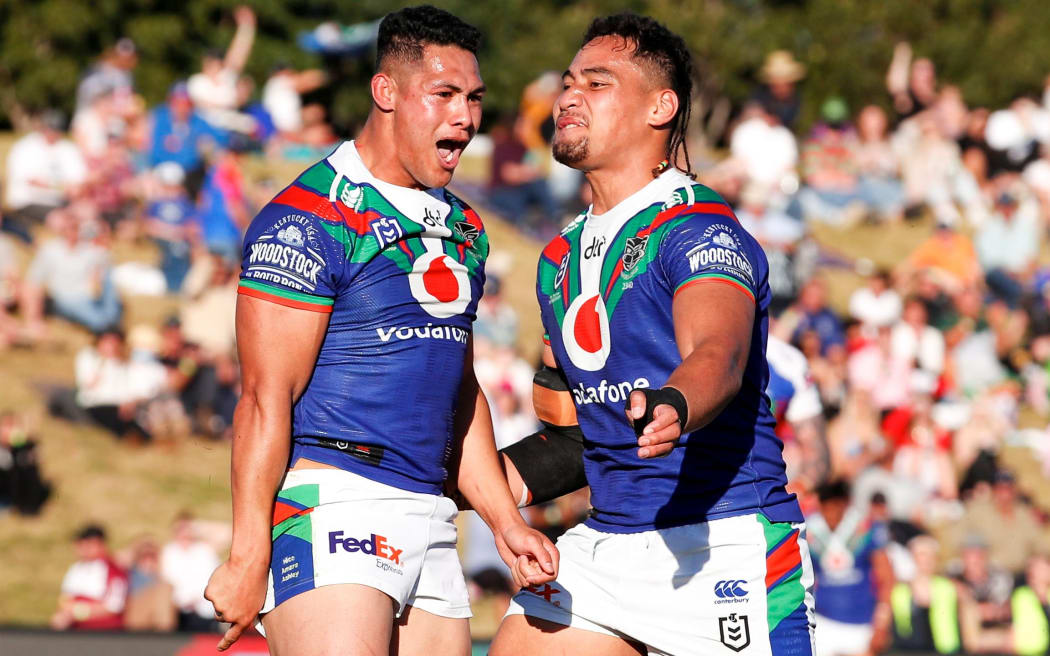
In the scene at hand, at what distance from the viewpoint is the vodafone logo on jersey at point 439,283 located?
14.0ft

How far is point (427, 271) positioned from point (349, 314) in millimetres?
312

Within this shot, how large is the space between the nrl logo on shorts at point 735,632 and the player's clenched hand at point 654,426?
1207 mm

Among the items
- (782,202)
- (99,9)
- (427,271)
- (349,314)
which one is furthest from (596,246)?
(99,9)

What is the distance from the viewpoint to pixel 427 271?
4.31m

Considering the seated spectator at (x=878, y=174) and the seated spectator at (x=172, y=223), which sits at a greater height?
the seated spectator at (x=878, y=174)

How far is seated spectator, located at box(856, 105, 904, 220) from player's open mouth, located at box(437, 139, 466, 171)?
43.2ft

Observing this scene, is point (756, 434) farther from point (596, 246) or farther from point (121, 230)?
point (121, 230)

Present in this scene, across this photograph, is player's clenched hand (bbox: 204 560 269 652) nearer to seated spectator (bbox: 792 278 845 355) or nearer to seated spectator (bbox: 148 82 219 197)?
seated spectator (bbox: 792 278 845 355)

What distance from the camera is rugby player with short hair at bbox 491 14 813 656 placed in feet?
14.1

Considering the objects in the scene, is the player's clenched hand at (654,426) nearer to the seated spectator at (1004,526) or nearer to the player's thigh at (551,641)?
the player's thigh at (551,641)

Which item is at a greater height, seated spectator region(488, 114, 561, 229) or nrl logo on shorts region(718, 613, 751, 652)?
seated spectator region(488, 114, 561, 229)

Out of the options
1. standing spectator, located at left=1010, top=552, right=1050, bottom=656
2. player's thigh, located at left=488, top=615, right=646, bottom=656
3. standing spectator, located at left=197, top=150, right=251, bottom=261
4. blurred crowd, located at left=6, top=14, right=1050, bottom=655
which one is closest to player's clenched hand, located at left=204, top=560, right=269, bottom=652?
player's thigh, located at left=488, top=615, right=646, bottom=656

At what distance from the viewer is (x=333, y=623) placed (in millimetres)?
3910

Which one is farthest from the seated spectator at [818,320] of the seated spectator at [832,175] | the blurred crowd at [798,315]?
the seated spectator at [832,175]
